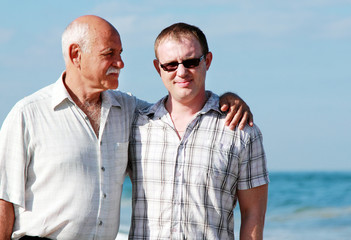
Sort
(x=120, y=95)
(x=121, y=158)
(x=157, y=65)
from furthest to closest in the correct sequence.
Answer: (x=120, y=95) → (x=157, y=65) → (x=121, y=158)

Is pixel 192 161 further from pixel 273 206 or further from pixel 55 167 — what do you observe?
pixel 273 206

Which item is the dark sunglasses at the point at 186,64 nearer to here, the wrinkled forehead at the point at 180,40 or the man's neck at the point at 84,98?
the wrinkled forehead at the point at 180,40

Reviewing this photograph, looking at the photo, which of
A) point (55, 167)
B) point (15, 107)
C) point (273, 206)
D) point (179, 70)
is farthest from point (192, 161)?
point (273, 206)

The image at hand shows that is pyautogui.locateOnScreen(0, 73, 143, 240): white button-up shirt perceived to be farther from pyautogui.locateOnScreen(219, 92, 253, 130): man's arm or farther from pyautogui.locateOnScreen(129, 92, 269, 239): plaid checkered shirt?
pyautogui.locateOnScreen(219, 92, 253, 130): man's arm

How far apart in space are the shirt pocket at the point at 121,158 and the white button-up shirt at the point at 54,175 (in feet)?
0.27

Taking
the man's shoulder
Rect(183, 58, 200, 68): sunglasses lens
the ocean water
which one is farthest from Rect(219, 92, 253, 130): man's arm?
the ocean water

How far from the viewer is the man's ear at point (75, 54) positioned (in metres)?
3.87

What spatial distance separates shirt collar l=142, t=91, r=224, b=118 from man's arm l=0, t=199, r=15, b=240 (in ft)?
3.63

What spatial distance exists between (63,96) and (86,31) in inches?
18.2

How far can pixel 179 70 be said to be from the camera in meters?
3.79

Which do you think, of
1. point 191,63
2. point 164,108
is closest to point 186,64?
point 191,63

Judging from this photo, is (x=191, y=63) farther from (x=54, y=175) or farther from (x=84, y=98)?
(x=54, y=175)

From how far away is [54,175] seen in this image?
3656 mm

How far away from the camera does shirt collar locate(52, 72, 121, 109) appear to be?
12.4ft
